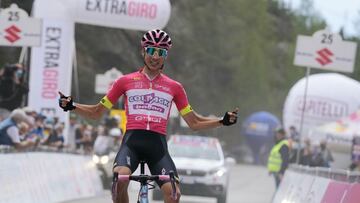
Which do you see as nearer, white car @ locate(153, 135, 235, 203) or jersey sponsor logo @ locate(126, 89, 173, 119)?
jersey sponsor logo @ locate(126, 89, 173, 119)

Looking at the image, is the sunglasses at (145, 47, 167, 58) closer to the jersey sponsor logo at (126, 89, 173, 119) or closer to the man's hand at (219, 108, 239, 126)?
the jersey sponsor logo at (126, 89, 173, 119)

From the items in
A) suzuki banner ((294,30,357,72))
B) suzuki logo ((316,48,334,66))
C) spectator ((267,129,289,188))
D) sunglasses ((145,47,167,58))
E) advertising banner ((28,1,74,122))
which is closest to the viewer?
sunglasses ((145,47,167,58))

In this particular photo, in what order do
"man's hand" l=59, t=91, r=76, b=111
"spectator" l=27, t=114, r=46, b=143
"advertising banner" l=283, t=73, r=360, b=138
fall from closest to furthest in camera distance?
"man's hand" l=59, t=91, r=76, b=111
"spectator" l=27, t=114, r=46, b=143
"advertising banner" l=283, t=73, r=360, b=138

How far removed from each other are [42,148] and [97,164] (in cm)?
652

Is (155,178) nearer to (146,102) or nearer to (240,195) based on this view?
(146,102)

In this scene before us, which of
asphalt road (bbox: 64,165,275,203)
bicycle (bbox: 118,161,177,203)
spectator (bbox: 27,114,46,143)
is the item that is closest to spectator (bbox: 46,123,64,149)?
spectator (bbox: 27,114,46,143)

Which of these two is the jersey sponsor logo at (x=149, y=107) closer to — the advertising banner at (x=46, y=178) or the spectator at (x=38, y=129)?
the advertising banner at (x=46, y=178)

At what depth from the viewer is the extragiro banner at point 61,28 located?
25141mm

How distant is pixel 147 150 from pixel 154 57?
877 millimetres

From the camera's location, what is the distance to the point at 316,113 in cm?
4628

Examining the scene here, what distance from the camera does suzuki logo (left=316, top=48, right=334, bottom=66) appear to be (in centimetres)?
2488

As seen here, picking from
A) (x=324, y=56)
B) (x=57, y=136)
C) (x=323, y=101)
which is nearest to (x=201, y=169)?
(x=57, y=136)

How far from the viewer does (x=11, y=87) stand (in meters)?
18.8

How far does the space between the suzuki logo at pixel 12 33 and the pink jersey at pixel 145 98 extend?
11381mm
